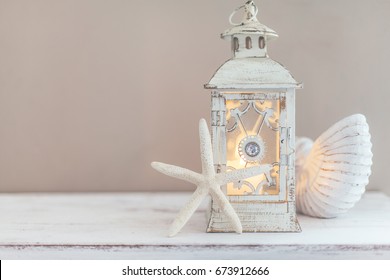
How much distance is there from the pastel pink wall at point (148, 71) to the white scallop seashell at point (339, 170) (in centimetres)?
26

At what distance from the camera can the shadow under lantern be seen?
84 centimetres

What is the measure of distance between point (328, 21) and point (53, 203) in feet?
2.42

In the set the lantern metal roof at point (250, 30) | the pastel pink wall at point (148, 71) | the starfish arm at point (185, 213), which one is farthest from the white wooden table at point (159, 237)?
the lantern metal roof at point (250, 30)

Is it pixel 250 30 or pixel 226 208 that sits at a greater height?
pixel 250 30

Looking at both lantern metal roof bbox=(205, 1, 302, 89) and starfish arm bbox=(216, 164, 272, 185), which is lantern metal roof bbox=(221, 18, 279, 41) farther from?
starfish arm bbox=(216, 164, 272, 185)

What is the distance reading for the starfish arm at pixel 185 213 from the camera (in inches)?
31.7

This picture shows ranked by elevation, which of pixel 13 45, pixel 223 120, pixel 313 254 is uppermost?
pixel 13 45

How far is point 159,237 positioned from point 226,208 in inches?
4.6

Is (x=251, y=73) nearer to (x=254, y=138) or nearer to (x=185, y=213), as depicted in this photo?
(x=254, y=138)

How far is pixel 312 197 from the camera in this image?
3.05ft

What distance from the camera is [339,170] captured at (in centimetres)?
89

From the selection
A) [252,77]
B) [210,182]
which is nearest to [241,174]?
[210,182]

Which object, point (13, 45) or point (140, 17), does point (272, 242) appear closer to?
point (140, 17)

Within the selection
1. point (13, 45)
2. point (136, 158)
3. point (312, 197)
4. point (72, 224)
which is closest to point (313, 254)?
point (312, 197)
